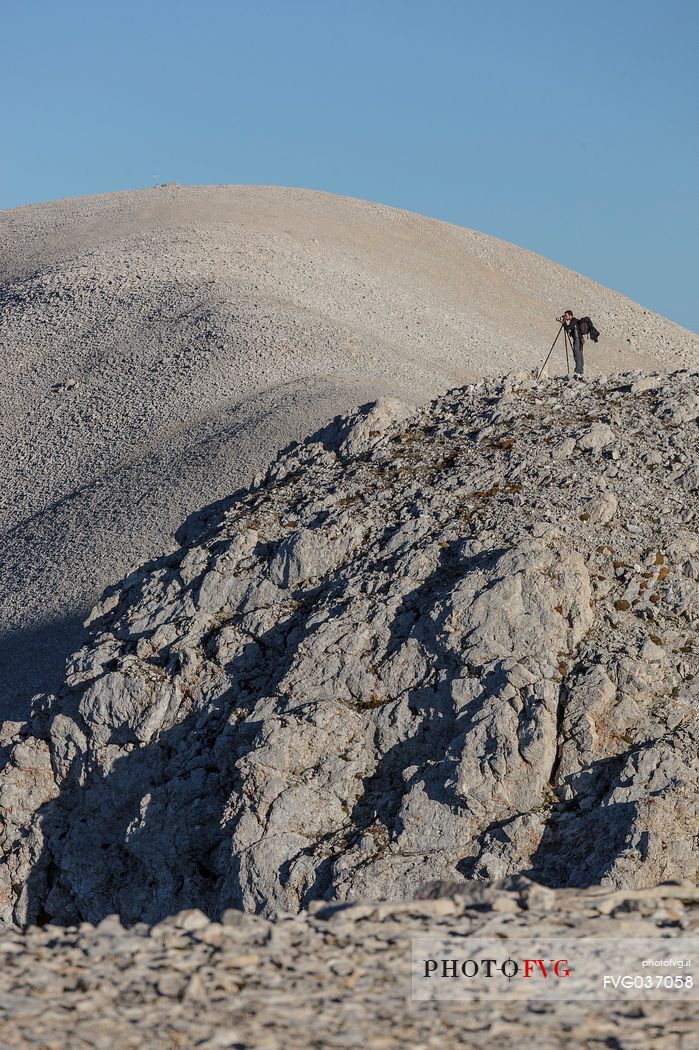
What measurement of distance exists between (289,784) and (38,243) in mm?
50992

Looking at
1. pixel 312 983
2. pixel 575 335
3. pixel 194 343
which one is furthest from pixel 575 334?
pixel 312 983

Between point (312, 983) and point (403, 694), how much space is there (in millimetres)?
7110

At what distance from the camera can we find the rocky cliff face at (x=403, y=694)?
14320 millimetres

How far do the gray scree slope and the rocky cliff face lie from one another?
920 cm

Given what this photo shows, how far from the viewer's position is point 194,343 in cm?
4609

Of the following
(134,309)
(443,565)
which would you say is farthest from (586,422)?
(134,309)

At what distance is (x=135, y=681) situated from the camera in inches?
684

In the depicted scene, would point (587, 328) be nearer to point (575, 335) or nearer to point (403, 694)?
point (575, 335)

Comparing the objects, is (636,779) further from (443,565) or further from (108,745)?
(108,745)

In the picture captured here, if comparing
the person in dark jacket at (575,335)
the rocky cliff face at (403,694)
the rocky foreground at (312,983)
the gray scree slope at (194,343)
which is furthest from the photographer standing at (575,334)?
the rocky foreground at (312,983)

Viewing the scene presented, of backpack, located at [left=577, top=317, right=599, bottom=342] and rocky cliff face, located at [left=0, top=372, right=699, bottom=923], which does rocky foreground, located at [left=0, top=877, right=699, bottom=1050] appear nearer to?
rocky cliff face, located at [left=0, top=372, right=699, bottom=923]

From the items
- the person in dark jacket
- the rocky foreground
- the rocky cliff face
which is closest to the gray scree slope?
the person in dark jacket

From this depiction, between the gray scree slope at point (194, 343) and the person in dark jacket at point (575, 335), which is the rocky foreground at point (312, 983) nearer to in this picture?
the gray scree slope at point (194, 343)

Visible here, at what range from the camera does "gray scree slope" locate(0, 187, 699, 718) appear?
34.3 m
